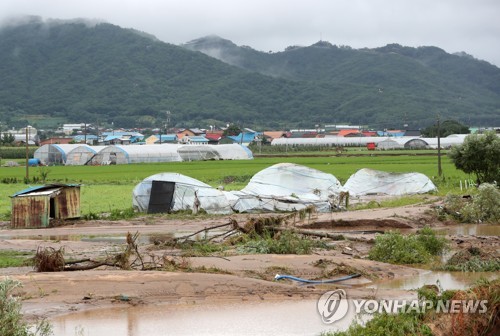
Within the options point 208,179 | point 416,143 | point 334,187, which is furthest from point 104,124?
point 334,187

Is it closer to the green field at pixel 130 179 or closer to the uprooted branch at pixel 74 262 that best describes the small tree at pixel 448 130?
the green field at pixel 130 179

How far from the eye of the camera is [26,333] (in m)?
10.6

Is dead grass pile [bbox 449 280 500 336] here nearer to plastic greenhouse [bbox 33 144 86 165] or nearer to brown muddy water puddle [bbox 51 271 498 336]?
brown muddy water puddle [bbox 51 271 498 336]

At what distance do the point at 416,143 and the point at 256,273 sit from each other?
94.1 meters

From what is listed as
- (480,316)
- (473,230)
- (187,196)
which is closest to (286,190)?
(187,196)

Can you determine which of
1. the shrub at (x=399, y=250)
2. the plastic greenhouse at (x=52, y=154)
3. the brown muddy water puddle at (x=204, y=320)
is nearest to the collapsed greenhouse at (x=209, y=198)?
the shrub at (x=399, y=250)

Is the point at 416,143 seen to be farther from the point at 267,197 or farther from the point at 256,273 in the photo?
the point at 256,273

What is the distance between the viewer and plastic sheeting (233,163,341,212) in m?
32.9

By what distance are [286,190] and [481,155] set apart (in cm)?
980

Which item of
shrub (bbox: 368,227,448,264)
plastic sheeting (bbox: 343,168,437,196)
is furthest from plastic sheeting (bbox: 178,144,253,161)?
shrub (bbox: 368,227,448,264)

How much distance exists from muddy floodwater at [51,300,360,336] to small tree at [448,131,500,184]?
25.3m

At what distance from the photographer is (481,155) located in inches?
1526

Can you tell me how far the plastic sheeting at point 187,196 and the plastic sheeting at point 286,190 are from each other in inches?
29.6

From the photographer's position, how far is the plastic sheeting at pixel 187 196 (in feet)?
107
